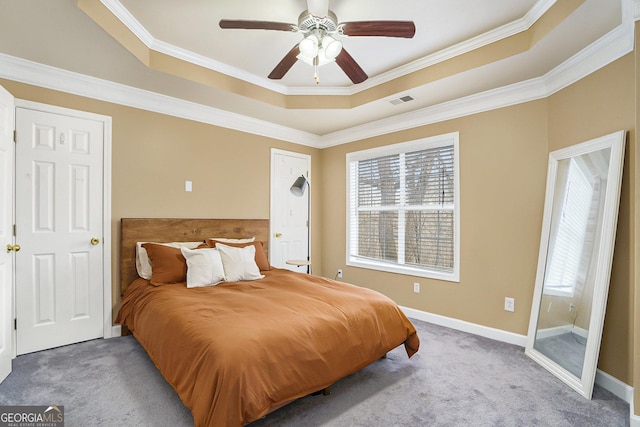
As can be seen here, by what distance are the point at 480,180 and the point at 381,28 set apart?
2037 millimetres

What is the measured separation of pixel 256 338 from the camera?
5.42 feet

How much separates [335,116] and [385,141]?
0.77 meters

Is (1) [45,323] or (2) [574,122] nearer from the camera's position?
(2) [574,122]

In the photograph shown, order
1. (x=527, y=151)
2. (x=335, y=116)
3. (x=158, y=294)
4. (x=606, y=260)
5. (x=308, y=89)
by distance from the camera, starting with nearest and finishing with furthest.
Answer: (x=606, y=260), (x=158, y=294), (x=527, y=151), (x=308, y=89), (x=335, y=116)

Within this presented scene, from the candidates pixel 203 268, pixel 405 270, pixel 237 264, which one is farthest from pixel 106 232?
pixel 405 270

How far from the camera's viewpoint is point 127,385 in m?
2.15

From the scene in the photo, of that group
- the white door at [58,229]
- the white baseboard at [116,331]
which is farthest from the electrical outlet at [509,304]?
the white door at [58,229]

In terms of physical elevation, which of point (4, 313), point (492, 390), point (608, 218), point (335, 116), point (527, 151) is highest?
point (335, 116)

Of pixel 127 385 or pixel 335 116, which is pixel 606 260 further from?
pixel 127 385

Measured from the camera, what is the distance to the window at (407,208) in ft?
11.6

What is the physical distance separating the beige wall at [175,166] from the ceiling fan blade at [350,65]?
2042mm

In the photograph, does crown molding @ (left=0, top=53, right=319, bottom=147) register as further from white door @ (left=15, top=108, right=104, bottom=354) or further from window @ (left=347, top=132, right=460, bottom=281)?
window @ (left=347, top=132, right=460, bottom=281)

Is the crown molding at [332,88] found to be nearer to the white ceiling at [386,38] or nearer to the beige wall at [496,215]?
the white ceiling at [386,38]

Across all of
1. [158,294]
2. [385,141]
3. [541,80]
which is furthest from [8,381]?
[541,80]
